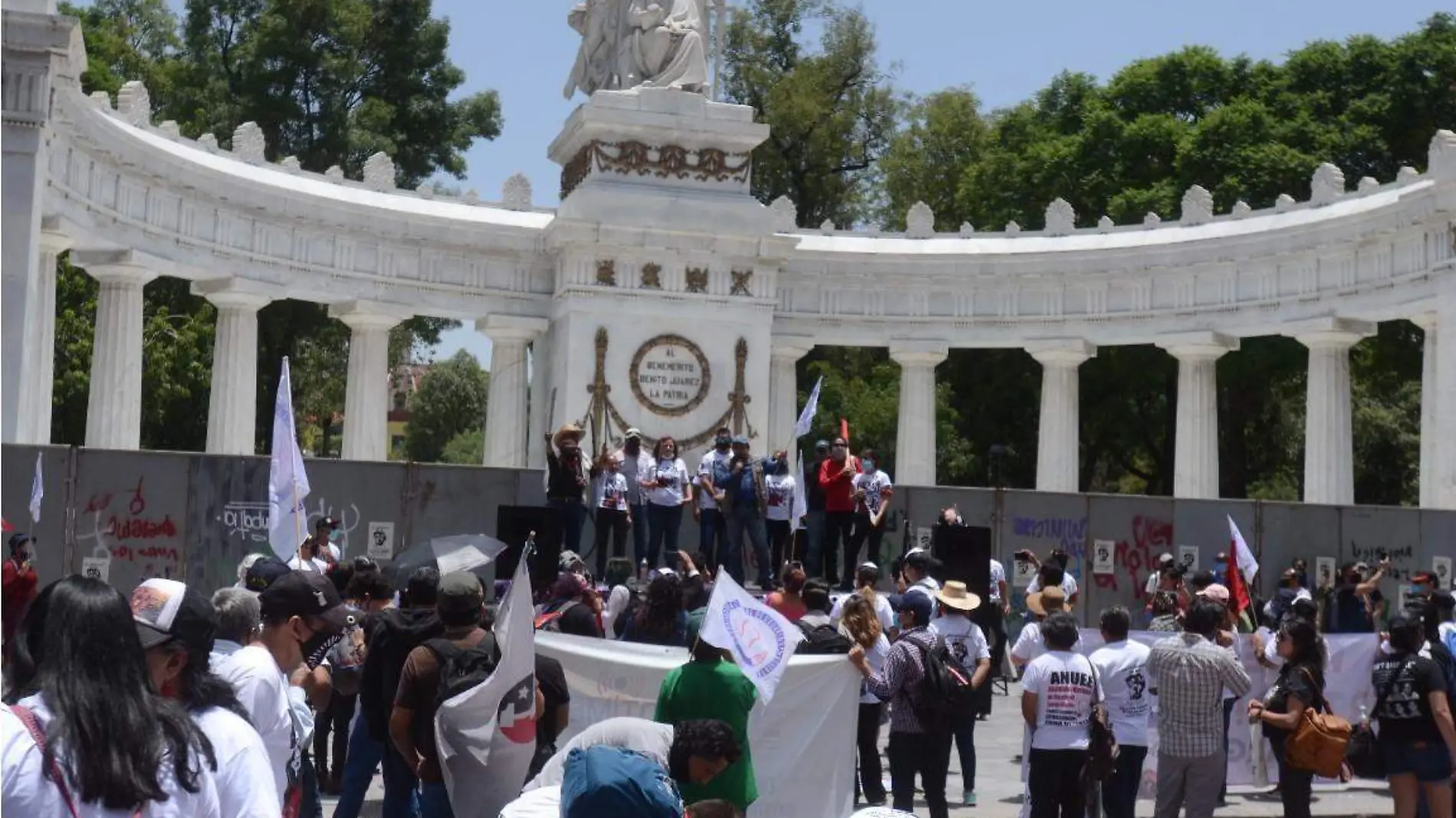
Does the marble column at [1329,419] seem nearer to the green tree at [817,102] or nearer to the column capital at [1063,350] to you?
the column capital at [1063,350]

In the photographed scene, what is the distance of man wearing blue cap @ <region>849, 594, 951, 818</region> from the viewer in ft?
54.7

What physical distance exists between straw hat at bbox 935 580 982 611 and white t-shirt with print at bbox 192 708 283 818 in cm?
1230

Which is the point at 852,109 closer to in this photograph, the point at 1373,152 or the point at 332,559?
the point at 1373,152

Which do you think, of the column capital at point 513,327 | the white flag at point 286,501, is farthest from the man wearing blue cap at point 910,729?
the column capital at point 513,327

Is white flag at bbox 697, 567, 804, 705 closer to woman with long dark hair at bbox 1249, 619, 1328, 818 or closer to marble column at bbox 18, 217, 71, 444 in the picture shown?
woman with long dark hair at bbox 1249, 619, 1328, 818

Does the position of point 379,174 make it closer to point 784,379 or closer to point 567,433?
point 784,379

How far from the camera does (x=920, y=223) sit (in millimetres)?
52656

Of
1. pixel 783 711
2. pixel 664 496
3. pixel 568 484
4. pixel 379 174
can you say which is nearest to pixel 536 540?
pixel 783 711

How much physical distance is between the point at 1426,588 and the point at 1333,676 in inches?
215

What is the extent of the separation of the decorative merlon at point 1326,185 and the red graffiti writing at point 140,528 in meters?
29.5

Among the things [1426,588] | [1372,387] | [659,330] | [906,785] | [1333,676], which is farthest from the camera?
→ [1372,387]

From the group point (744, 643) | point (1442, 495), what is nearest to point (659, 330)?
point (1442, 495)

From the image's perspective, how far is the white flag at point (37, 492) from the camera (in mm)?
26312

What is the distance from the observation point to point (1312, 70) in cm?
6131
